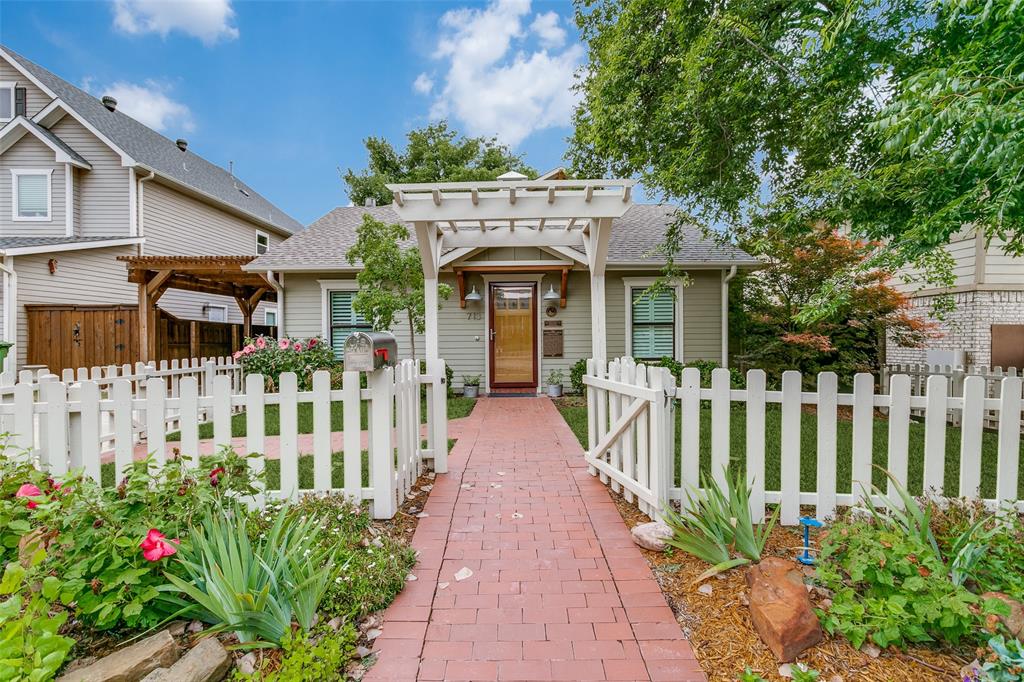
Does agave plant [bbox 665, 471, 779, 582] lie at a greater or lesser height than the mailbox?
lesser

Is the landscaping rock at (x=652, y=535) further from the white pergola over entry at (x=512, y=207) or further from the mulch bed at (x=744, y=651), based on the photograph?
the white pergola over entry at (x=512, y=207)

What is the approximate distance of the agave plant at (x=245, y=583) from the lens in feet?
6.15

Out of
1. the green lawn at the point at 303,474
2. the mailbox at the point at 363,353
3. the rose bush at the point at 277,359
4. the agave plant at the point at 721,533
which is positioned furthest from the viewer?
the rose bush at the point at 277,359

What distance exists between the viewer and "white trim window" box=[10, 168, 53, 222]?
454 inches

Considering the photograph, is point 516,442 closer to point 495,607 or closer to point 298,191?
point 495,607

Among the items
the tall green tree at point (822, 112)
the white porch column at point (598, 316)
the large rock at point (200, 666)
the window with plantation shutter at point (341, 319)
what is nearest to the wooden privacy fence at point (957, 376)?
the tall green tree at point (822, 112)

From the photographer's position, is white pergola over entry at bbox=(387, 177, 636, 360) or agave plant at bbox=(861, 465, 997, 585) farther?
white pergola over entry at bbox=(387, 177, 636, 360)

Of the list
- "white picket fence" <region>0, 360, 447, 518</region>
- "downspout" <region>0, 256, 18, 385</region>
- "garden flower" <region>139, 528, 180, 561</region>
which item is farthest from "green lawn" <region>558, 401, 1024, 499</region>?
"downspout" <region>0, 256, 18, 385</region>

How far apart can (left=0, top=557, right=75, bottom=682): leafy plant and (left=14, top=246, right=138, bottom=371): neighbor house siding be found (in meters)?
11.9

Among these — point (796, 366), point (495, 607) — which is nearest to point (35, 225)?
point (495, 607)

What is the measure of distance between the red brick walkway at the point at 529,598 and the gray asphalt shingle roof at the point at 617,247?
5858 millimetres

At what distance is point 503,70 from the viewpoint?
528 inches

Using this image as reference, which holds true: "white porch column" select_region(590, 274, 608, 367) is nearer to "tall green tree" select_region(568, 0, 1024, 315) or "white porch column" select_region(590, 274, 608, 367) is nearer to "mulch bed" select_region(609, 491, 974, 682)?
"tall green tree" select_region(568, 0, 1024, 315)

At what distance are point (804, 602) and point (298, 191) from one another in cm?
2282
